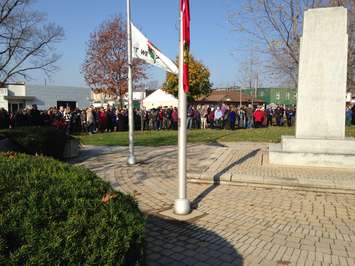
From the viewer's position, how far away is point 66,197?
2.81 m

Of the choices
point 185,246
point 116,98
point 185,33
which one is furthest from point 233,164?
point 116,98

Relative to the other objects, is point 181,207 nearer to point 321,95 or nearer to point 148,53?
point 148,53

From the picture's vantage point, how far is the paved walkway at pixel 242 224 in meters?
4.46

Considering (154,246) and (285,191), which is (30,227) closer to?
(154,246)

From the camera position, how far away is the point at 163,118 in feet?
83.6

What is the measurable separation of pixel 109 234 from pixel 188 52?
4.10m

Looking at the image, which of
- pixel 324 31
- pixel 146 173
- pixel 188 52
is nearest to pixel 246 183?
pixel 146 173

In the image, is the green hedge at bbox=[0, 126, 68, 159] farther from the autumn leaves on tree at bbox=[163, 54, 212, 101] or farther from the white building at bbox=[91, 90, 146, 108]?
the autumn leaves on tree at bbox=[163, 54, 212, 101]

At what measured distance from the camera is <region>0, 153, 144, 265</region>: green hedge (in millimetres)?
2316

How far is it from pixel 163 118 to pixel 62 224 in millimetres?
23045

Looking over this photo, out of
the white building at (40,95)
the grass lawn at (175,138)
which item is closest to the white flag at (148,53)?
the grass lawn at (175,138)

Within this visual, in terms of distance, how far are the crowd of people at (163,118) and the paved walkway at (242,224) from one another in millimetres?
13143

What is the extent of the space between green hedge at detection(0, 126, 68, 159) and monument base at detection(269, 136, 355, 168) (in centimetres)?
623

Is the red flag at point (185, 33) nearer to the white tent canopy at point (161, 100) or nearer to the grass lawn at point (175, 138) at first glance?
the grass lawn at point (175, 138)
